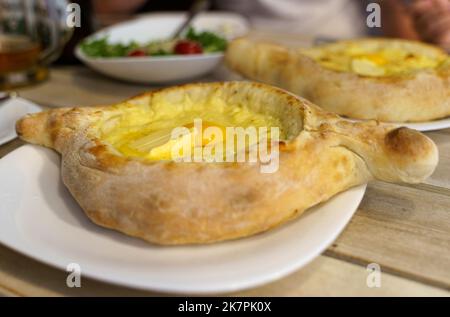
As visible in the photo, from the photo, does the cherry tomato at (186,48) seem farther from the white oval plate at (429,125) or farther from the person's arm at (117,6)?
the person's arm at (117,6)

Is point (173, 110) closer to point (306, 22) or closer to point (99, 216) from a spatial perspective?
point (99, 216)

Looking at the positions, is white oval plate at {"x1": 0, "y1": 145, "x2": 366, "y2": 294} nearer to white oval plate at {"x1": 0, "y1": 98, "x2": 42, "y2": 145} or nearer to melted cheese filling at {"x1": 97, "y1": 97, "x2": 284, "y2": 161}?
melted cheese filling at {"x1": 97, "y1": 97, "x2": 284, "y2": 161}

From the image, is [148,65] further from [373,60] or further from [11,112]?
[373,60]

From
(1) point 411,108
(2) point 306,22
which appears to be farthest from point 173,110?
(2) point 306,22

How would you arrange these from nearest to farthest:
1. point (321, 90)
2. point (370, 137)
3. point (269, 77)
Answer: point (370, 137) → point (321, 90) → point (269, 77)

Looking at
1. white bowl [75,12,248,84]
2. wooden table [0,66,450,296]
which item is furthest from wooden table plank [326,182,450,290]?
white bowl [75,12,248,84]

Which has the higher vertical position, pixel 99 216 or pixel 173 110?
pixel 173 110
